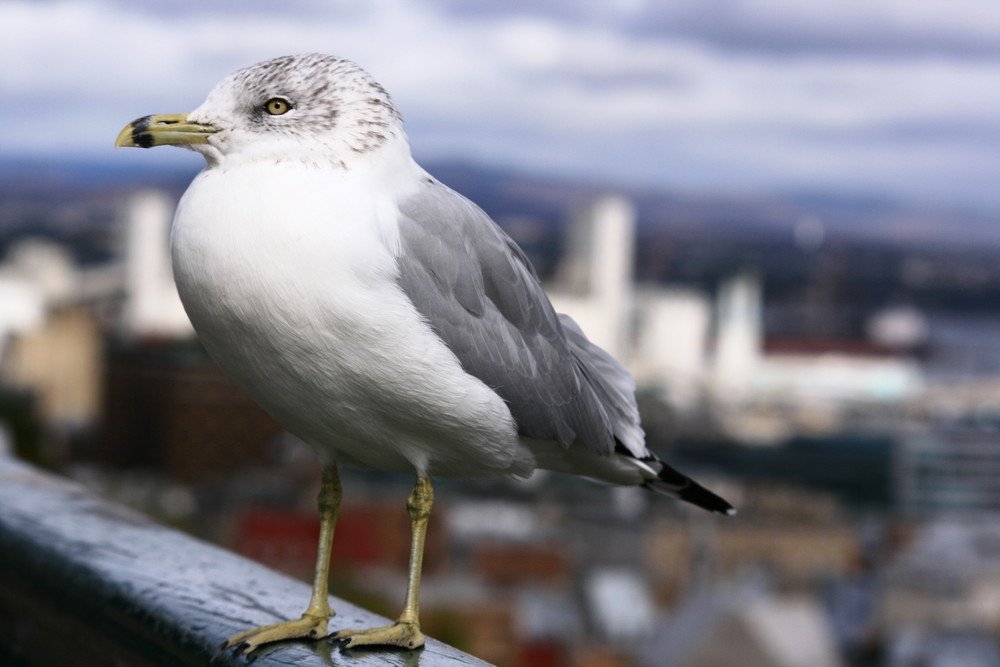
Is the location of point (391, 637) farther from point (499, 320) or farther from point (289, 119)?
point (289, 119)

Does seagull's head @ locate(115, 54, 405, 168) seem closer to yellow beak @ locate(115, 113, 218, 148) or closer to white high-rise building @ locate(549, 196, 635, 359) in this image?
yellow beak @ locate(115, 113, 218, 148)

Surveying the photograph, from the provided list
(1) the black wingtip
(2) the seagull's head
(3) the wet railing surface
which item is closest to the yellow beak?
(2) the seagull's head

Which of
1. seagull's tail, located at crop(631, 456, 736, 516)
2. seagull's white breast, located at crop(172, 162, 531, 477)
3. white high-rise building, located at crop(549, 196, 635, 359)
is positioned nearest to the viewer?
seagull's white breast, located at crop(172, 162, 531, 477)

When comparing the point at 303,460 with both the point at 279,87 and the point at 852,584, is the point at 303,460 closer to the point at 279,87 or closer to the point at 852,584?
the point at 852,584

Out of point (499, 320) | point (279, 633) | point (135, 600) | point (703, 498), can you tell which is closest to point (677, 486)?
point (703, 498)

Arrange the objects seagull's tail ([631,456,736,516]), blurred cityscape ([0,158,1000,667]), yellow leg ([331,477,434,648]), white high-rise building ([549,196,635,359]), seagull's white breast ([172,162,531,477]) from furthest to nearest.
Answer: white high-rise building ([549,196,635,359]) → blurred cityscape ([0,158,1000,667]) → seagull's tail ([631,456,736,516]) → yellow leg ([331,477,434,648]) → seagull's white breast ([172,162,531,477])

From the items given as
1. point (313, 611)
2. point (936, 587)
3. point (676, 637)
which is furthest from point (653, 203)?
point (313, 611)

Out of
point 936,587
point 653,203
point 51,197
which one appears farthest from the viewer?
point 653,203
